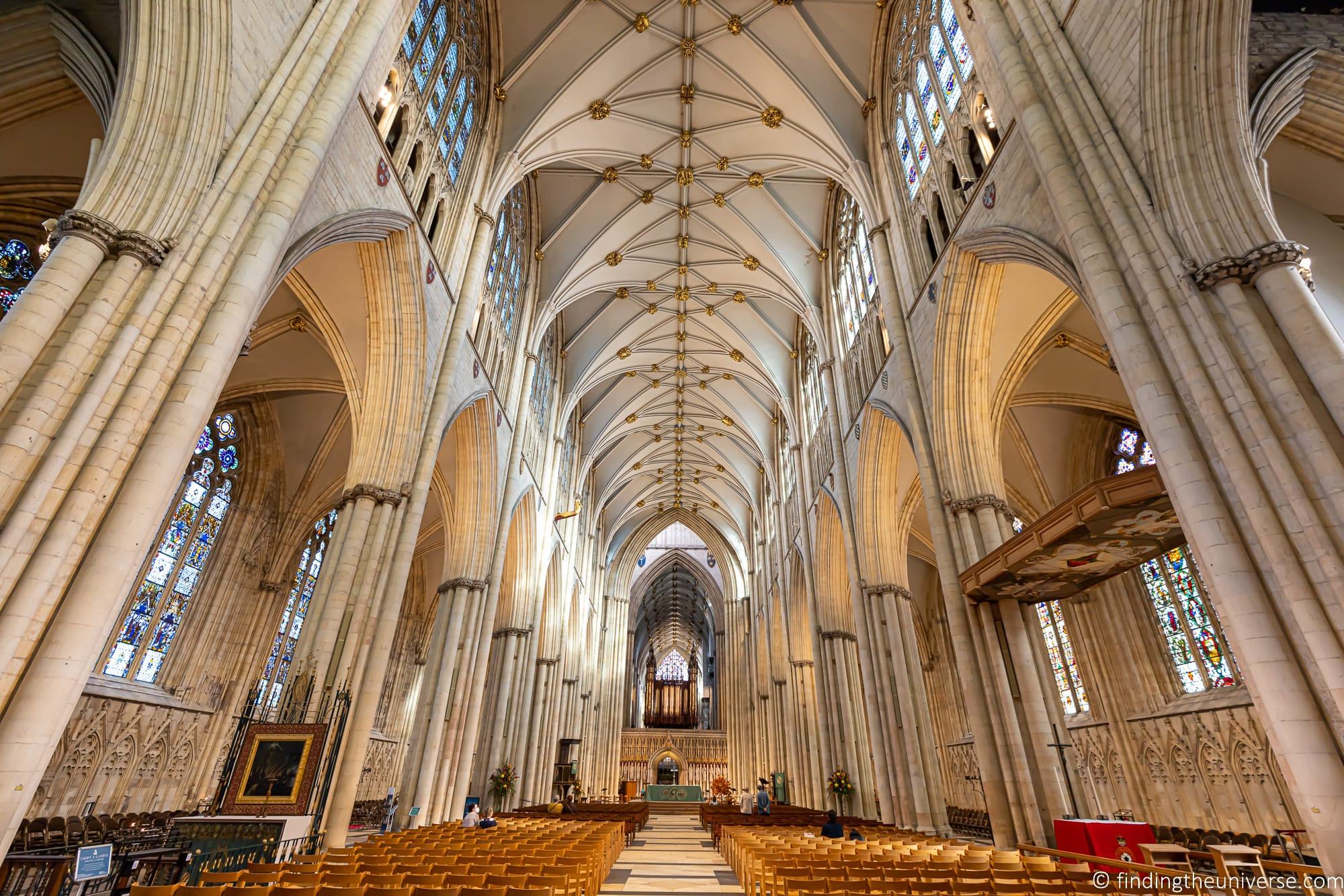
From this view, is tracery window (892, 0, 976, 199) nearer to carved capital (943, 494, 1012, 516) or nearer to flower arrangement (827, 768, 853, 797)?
carved capital (943, 494, 1012, 516)

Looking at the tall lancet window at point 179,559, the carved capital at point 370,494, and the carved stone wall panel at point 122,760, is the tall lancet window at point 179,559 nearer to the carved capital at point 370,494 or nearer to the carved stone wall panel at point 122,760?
the carved stone wall panel at point 122,760

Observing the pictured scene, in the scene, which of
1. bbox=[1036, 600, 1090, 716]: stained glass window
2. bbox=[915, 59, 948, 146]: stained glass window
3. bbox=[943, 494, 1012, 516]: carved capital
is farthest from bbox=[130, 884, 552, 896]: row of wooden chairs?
bbox=[1036, 600, 1090, 716]: stained glass window

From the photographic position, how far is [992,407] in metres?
11.4

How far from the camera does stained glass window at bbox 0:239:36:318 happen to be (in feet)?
35.0

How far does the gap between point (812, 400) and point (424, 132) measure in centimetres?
1425

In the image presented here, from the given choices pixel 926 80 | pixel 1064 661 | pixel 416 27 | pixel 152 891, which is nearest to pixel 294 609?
pixel 416 27

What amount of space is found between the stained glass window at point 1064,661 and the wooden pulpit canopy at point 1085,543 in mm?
9141

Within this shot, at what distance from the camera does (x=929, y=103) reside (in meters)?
12.2

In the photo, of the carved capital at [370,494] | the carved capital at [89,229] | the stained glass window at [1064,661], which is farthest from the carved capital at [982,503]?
the carved capital at [89,229]

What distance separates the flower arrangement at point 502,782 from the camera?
17250 mm

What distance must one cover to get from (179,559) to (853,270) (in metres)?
17.8

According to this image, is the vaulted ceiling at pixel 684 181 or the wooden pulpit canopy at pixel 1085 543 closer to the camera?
the wooden pulpit canopy at pixel 1085 543

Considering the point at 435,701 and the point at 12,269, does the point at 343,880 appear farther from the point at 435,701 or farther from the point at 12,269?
the point at 12,269

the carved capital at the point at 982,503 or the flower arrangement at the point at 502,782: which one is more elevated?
the carved capital at the point at 982,503
